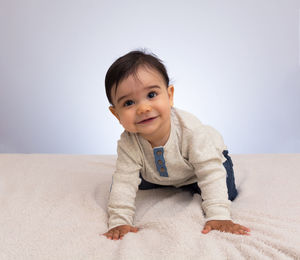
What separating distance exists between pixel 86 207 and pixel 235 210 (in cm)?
46

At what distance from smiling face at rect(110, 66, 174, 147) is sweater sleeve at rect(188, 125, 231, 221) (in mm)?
126

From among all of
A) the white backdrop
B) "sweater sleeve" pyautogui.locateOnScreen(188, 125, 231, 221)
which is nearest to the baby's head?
"sweater sleeve" pyautogui.locateOnScreen(188, 125, 231, 221)

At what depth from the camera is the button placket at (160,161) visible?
1089 millimetres

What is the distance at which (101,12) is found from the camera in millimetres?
2668

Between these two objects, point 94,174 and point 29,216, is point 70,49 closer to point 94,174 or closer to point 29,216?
point 94,174

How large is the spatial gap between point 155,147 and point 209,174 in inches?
7.4

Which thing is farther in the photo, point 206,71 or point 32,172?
point 206,71

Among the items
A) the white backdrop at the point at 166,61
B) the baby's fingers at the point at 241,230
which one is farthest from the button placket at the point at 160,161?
the white backdrop at the point at 166,61

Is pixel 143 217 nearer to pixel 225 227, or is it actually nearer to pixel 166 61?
pixel 225 227

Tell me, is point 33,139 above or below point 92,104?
below

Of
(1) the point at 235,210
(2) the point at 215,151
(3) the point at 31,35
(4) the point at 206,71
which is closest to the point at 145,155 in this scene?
(2) the point at 215,151

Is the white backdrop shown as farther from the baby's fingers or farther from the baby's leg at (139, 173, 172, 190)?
the baby's fingers

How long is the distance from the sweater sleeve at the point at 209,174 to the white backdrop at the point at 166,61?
1.72 metres

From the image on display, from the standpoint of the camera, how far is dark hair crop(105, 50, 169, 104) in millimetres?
1011
